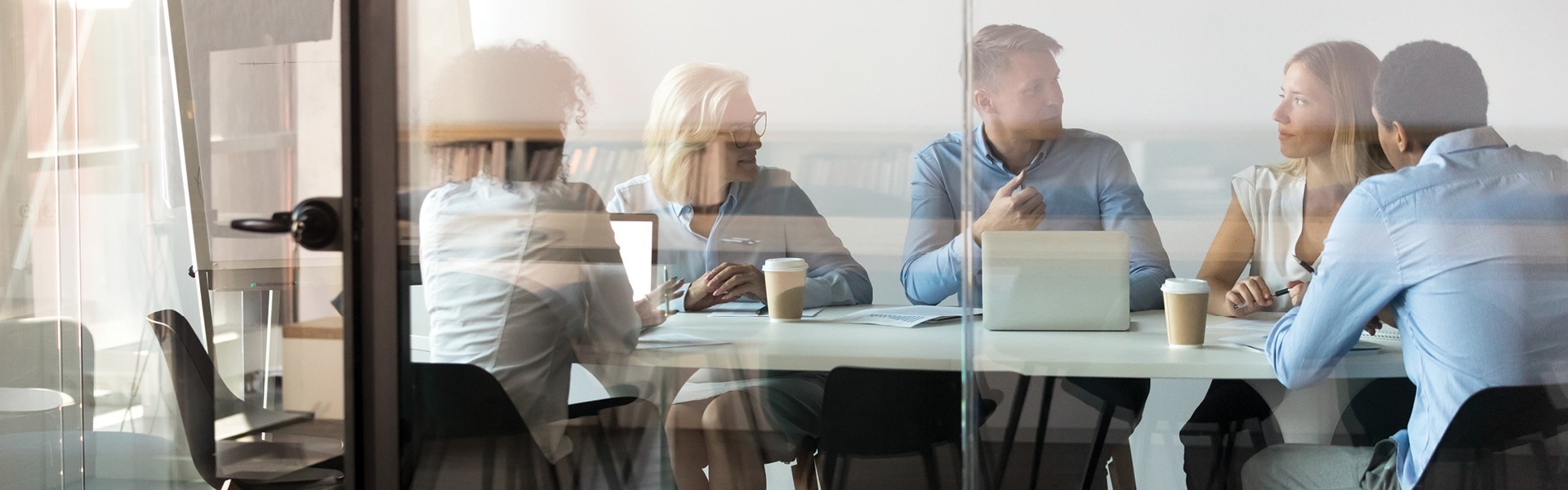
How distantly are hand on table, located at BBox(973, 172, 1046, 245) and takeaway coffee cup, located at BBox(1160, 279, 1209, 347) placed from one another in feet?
0.70

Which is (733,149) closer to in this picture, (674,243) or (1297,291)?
(674,243)

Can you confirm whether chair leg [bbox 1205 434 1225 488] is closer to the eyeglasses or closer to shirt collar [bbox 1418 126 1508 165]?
shirt collar [bbox 1418 126 1508 165]

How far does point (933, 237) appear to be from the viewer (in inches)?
59.5

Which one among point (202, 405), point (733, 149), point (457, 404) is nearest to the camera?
point (733, 149)

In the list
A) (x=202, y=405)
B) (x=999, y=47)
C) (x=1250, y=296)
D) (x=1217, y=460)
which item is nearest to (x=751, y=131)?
(x=999, y=47)

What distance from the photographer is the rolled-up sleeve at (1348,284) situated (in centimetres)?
146

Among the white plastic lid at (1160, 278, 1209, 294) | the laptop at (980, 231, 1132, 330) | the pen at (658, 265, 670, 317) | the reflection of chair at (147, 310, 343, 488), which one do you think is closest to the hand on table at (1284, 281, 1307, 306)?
the white plastic lid at (1160, 278, 1209, 294)

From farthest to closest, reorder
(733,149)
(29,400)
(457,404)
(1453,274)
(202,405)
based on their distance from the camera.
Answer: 1. (29,400)
2. (202,405)
3. (457,404)
4. (733,149)
5. (1453,274)

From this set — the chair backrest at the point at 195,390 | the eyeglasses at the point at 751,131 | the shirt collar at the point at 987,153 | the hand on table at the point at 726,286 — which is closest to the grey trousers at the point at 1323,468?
the shirt collar at the point at 987,153

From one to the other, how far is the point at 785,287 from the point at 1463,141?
1016mm

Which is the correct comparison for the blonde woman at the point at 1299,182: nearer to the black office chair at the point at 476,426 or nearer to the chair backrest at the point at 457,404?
the black office chair at the point at 476,426

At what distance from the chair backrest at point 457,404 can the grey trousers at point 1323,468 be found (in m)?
1.19

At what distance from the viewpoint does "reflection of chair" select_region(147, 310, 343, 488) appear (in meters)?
1.74

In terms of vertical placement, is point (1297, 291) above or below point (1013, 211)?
below
